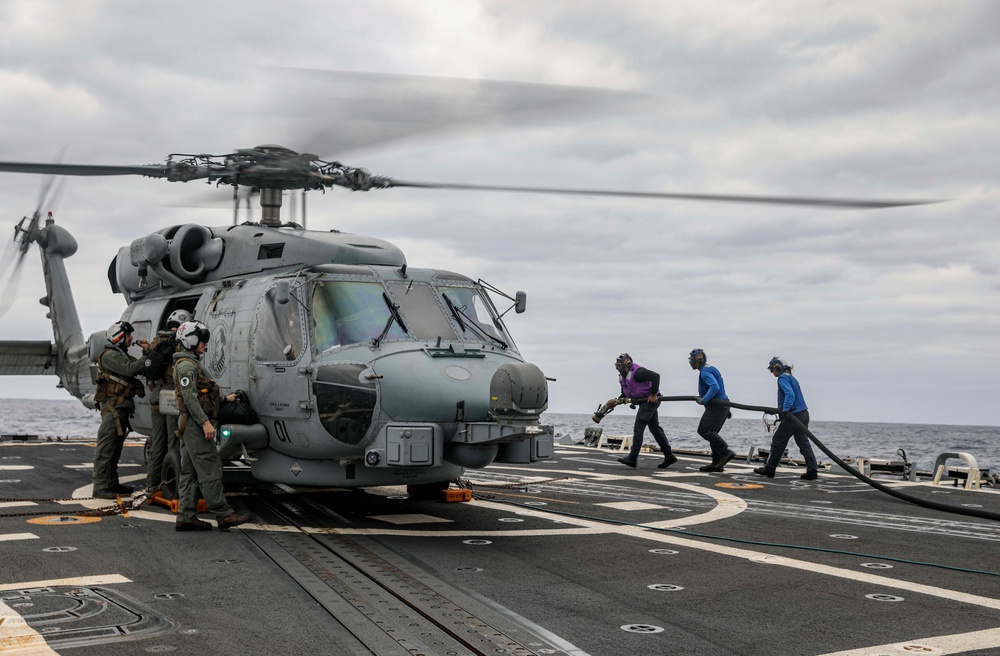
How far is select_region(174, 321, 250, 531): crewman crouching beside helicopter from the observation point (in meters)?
8.84

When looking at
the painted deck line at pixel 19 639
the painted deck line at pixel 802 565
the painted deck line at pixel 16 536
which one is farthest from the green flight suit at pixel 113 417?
the painted deck line at pixel 19 639

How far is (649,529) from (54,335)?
1566cm

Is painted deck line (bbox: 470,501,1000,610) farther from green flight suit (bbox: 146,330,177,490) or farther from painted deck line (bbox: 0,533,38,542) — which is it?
painted deck line (bbox: 0,533,38,542)

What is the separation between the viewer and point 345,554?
762 centimetres

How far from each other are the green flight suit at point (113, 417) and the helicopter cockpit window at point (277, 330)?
2147 millimetres

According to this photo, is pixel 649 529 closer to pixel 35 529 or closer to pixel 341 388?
pixel 341 388

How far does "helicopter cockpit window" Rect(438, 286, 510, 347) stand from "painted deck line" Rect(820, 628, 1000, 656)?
5604mm

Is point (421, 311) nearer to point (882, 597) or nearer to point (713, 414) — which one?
point (882, 597)

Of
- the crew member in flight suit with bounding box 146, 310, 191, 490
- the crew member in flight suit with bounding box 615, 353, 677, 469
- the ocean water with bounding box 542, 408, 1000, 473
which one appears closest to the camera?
the crew member in flight suit with bounding box 146, 310, 191, 490

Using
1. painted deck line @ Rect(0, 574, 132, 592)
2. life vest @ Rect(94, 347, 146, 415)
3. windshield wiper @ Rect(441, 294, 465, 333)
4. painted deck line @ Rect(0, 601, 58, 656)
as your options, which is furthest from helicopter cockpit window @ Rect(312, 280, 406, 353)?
painted deck line @ Rect(0, 601, 58, 656)

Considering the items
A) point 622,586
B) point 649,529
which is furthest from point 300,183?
point 622,586

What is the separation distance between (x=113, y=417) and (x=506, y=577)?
22.3 feet

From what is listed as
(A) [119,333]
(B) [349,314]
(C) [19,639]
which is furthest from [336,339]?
(C) [19,639]

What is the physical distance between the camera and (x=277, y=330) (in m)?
9.71
